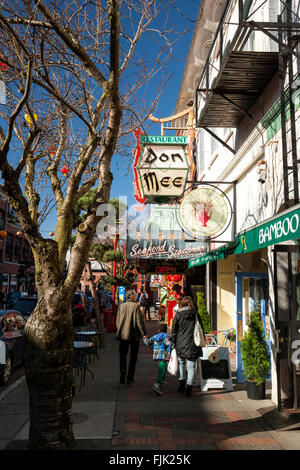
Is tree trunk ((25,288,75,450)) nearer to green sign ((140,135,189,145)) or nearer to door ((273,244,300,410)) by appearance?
door ((273,244,300,410))

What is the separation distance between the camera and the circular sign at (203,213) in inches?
340

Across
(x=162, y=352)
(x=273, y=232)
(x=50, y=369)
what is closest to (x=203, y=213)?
(x=162, y=352)

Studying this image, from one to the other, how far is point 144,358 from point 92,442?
20.9 feet

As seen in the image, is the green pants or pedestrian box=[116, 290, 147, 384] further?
pedestrian box=[116, 290, 147, 384]

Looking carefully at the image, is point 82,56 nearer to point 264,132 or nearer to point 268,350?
point 264,132

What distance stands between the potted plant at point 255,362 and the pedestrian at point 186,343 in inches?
32.5

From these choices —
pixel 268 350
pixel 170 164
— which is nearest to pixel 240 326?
pixel 268 350

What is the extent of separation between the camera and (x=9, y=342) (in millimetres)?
8312

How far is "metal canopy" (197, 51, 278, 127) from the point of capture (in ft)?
22.4

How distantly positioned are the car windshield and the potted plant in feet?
35.2

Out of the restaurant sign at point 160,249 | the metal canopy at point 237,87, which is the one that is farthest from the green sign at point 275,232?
the restaurant sign at point 160,249

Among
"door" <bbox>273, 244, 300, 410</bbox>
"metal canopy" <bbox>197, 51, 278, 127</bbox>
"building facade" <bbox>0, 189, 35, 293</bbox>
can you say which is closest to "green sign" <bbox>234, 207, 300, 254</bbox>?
"door" <bbox>273, 244, 300, 410</bbox>

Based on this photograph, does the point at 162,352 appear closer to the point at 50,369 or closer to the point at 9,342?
the point at 9,342

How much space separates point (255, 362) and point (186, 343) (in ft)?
3.90
